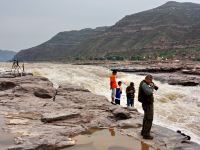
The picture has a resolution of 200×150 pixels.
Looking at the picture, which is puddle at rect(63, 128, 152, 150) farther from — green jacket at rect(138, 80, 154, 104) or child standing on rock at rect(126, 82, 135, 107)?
child standing on rock at rect(126, 82, 135, 107)

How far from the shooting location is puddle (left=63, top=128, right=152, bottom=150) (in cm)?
1106

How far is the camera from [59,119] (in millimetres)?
13844

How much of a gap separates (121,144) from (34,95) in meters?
8.50

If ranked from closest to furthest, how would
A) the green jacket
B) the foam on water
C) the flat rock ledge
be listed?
the flat rock ledge → the green jacket → the foam on water

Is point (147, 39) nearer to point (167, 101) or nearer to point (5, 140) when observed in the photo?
point (167, 101)

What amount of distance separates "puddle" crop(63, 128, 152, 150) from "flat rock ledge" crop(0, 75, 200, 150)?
0.97 ft

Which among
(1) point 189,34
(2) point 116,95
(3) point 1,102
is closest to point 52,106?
(3) point 1,102

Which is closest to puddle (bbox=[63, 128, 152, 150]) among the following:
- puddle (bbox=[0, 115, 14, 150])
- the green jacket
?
the green jacket

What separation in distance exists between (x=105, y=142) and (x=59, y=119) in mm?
2808

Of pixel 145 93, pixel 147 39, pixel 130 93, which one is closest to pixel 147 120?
pixel 145 93

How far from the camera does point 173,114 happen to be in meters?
21.1

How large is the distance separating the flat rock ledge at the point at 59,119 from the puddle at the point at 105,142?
0.30m

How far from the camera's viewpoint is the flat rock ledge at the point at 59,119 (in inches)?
450

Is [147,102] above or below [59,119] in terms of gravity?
above
